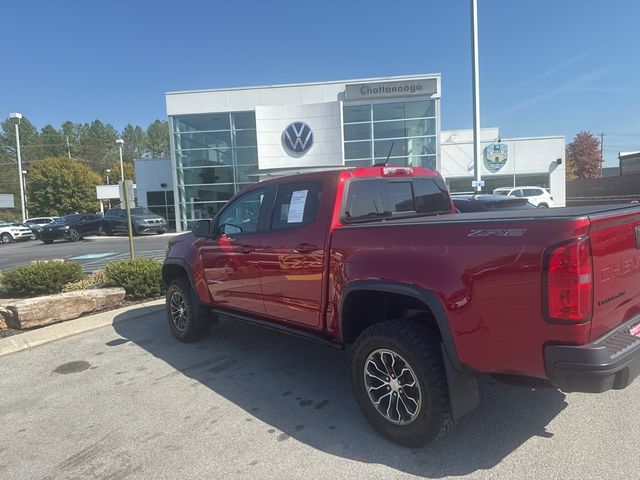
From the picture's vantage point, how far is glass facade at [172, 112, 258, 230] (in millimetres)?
29547

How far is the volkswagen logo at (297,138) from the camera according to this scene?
27.6 meters

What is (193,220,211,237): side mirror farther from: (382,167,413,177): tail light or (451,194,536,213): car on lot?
(451,194,536,213): car on lot

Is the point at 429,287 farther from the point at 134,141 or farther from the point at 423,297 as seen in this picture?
the point at 134,141

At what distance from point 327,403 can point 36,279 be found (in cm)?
640

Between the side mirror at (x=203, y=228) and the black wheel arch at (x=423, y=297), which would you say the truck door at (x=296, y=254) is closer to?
the black wheel arch at (x=423, y=297)

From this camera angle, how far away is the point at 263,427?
3549mm

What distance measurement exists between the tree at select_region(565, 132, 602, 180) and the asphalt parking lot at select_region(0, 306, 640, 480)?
7753cm

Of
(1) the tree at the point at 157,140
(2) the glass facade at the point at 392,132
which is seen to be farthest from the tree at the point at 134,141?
(2) the glass facade at the point at 392,132

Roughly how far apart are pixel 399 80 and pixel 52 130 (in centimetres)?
9447

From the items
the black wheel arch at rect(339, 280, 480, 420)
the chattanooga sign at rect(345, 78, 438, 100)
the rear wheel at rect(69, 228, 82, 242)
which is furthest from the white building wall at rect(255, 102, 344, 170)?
the black wheel arch at rect(339, 280, 480, 420)

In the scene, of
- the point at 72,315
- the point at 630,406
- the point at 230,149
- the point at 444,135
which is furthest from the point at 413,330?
the point at 444,135

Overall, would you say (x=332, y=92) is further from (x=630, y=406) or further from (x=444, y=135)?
(x=630, y=406)

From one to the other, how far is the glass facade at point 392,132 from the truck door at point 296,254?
2352 centimetres

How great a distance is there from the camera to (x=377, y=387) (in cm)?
331
